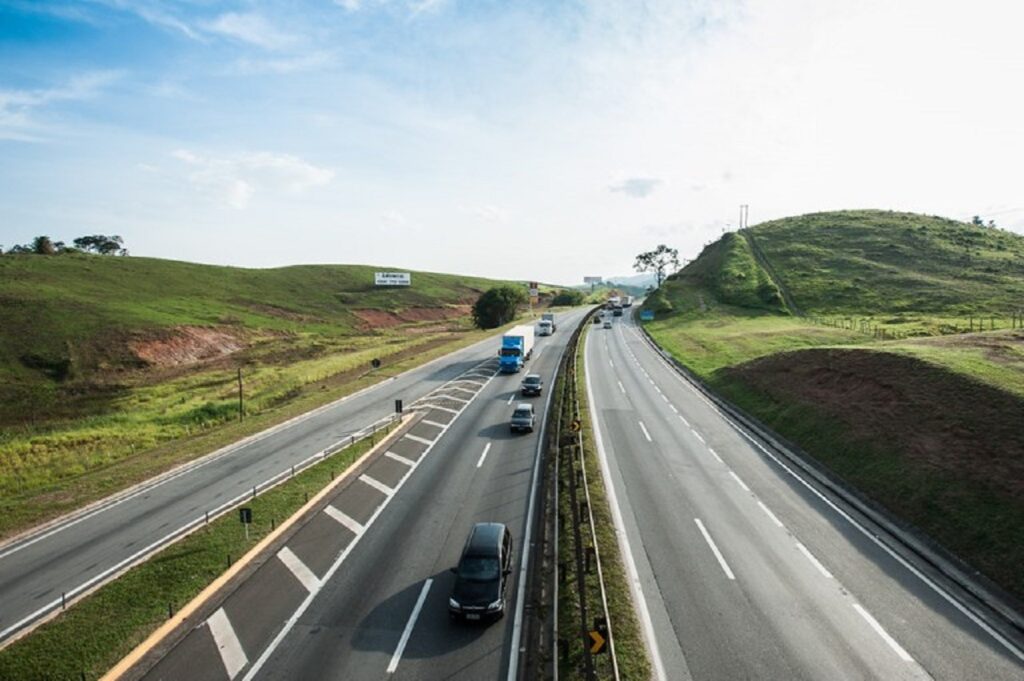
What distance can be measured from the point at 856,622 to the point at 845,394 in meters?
19.9

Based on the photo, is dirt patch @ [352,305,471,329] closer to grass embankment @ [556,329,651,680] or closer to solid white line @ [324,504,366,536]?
solid white line @ [324,504,366,536]

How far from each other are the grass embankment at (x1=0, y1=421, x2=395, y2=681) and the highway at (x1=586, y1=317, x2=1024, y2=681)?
1443 centimetres

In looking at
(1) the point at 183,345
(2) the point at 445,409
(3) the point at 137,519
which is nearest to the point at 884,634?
(3) the point at 137,519

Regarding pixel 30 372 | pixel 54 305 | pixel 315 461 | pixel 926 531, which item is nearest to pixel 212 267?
pixel 54 305

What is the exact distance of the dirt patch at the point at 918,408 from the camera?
21562 millimetres

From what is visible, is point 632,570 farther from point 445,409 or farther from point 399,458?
point 445,409

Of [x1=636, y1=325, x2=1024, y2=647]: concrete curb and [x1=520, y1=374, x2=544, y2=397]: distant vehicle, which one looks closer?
[x1=636, y1=325, x2=1024, y2=647]: concrete curb

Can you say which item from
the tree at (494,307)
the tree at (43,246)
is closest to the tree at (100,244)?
the tree at (43,246)

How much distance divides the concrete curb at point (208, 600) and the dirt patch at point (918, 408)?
26629mm

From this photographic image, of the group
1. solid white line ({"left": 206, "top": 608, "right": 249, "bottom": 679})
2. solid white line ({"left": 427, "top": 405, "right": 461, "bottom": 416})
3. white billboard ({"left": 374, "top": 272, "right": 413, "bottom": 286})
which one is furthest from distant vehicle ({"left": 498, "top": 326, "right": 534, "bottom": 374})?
white billboard ({"left": 374, "top": 272, "right": 413, "bottom": 286})

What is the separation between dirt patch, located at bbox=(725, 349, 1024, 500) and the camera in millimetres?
21562

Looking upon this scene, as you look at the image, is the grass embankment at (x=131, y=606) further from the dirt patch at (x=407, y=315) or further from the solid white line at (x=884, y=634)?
the dirt patch at (x=407, y=315)

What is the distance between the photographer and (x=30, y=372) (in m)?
59.2

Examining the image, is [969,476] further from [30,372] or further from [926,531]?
[30,372]
